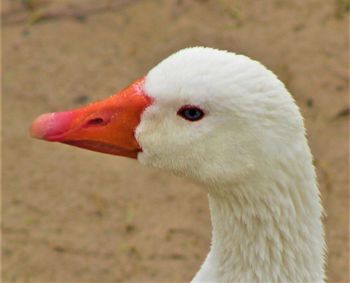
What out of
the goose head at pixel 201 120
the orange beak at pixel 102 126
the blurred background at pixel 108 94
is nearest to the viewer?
the goose head at pixel 201 120

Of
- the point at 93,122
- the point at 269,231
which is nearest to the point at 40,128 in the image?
the point at 93,122

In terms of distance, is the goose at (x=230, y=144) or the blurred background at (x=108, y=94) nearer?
the goose at (x=230, y=144)

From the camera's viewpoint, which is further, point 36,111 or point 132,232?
point 36,111

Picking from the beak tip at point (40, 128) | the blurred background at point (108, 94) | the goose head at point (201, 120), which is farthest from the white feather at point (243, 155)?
the blurred background at point (108, 94)

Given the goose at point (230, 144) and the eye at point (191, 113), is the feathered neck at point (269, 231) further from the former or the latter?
the eye at point (191, 113)

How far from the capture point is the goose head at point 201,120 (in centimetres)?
239

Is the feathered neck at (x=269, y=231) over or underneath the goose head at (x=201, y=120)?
underneath

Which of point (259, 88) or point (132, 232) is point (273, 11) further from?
point (259, 88)

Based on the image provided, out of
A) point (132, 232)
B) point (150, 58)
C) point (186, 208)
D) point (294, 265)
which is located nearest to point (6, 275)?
point (132, 232)

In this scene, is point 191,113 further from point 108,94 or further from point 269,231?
point 108,94

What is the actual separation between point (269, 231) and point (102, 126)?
2.07ft

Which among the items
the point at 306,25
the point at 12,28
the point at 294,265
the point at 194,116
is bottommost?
the point at 12,28

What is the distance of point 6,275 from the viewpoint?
4.51m

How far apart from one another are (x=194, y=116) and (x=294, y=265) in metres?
0.60
